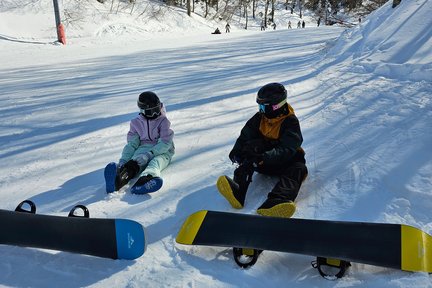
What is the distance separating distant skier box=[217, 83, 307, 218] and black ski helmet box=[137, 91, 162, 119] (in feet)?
3.28

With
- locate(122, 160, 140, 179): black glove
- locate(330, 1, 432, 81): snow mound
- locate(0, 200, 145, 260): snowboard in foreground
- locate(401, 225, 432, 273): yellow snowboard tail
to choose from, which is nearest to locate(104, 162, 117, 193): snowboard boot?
locate(122, 160, 140, 179): black glove

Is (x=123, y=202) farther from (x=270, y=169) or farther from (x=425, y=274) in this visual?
(x=425, y=274)

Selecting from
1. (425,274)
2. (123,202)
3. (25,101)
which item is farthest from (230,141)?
(25,101)

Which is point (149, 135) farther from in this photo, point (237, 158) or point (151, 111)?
point (237, 158)

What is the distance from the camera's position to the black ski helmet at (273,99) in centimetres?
314

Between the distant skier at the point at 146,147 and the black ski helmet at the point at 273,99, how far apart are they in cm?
115

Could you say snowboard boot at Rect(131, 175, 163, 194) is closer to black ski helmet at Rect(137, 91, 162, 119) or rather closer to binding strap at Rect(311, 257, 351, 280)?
black ski helmet at Rect(137, 91, 162, 119)

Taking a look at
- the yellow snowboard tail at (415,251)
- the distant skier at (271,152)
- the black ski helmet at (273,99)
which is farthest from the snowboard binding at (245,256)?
the black ski helmet at (273,99)

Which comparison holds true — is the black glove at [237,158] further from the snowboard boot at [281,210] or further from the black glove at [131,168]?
the black glove at [131,168]

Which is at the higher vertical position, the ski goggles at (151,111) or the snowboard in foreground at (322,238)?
the ski goggles at (151,111)

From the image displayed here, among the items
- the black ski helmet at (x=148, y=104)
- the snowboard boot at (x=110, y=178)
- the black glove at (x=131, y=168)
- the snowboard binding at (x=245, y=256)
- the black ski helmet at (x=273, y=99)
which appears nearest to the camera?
the snowboard binding at (x=245, y=256)

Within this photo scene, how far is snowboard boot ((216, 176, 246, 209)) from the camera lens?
9.63 ft

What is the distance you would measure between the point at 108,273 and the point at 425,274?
5.94 feet

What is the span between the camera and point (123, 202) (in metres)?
3.16
